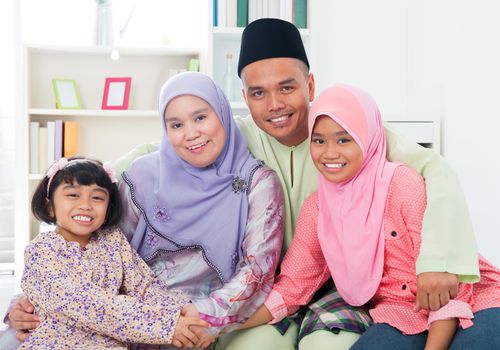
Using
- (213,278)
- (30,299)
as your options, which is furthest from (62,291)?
(213,278)

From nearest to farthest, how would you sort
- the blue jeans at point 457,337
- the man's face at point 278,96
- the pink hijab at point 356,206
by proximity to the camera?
the blue jeans at point 457,337
the pink hijab at point 356,206
the man's face at point 278,96

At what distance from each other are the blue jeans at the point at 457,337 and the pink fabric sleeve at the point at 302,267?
25 centimetres

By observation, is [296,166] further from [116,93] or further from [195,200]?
[116,93]

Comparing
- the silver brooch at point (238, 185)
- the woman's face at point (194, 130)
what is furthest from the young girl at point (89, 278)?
the silver brooch at point (238, 185)

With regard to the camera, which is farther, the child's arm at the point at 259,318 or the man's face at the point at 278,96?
the man's face at the point at 278,96

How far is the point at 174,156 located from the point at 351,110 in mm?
553

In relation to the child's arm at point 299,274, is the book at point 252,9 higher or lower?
higher

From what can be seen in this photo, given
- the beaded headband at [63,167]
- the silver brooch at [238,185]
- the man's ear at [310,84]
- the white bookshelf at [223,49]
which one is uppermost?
the white bookshelf at [223,49]

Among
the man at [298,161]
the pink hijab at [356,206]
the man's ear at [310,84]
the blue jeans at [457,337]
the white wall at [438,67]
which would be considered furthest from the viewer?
the white wall at [438,67]

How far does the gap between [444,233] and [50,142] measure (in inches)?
130

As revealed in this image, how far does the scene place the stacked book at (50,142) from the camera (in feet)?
14.2

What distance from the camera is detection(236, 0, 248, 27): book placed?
3719 millimetres

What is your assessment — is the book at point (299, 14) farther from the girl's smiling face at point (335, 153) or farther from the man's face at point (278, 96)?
the girl's smiling face at point (335, 153)

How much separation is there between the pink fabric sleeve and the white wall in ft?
4.96
